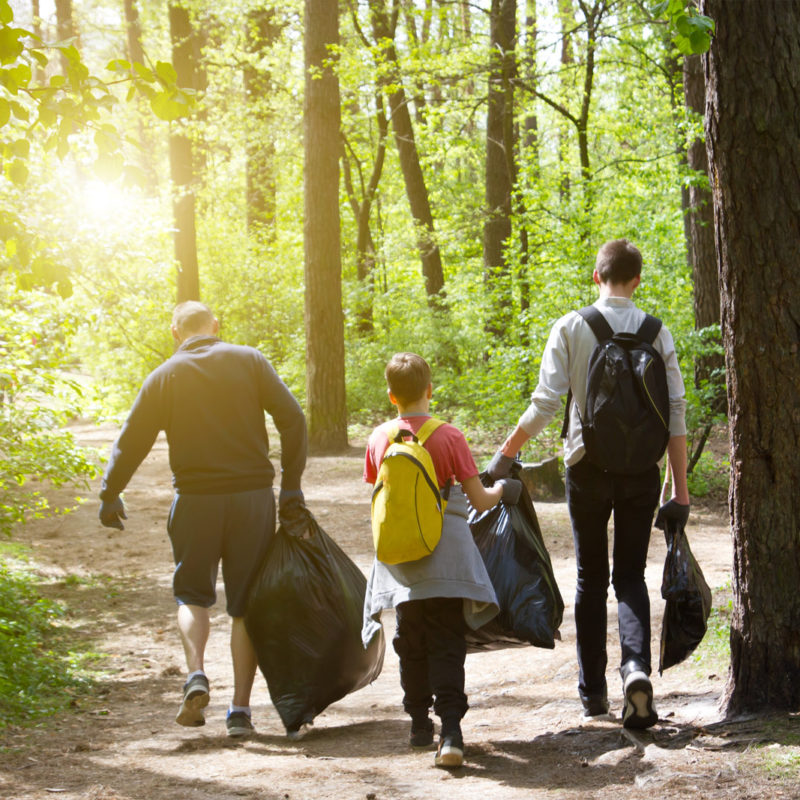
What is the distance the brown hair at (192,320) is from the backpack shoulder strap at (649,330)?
80.5 inches

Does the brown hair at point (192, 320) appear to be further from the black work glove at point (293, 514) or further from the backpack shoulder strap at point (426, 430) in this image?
the backpack shoulder strap at point (426, 430)

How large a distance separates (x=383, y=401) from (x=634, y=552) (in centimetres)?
1482

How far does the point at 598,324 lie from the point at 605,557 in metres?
0.99

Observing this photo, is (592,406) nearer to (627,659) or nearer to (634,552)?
(634,552)

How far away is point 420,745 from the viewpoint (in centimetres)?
419

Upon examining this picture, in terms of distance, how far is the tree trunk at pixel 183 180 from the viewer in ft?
61.3

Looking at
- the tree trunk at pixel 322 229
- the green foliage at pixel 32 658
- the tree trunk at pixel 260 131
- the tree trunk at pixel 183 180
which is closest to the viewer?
the green foliage at pixel 32 658

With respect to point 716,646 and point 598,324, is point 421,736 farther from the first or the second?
point 598,324

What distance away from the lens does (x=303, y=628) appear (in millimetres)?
4613


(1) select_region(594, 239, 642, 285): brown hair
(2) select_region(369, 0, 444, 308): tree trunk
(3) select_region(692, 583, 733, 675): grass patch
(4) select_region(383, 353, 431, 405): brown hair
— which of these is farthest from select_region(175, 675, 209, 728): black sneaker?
(2) select_region(369, 0, 444, 308): tree trunk

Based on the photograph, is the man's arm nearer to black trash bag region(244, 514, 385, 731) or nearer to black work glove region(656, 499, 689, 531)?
black work glove region(656, 499, 689, 531)

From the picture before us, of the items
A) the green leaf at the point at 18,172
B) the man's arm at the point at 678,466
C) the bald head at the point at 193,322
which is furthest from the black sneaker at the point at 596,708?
the green leaf at the point at 18,172

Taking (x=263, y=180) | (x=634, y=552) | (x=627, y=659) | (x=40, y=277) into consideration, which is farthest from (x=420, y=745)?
(x=263, y=180)

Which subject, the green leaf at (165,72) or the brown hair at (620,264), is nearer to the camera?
the green leaf at (165,72)
